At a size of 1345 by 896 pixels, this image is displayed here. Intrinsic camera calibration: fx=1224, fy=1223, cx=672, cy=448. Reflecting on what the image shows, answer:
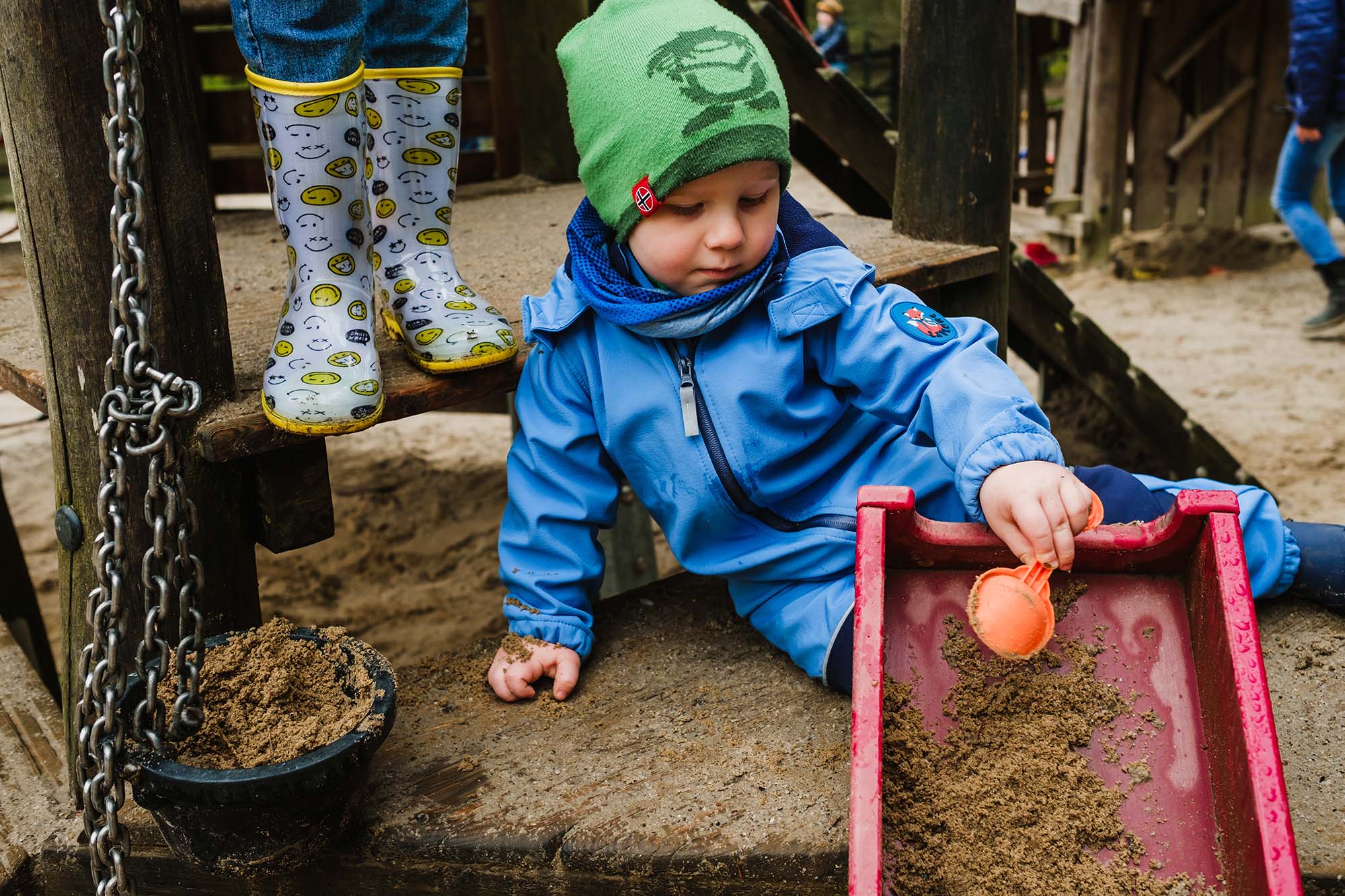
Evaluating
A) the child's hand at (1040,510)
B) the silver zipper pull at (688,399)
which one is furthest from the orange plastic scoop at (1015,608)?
the silver zipper pull at (688,399)

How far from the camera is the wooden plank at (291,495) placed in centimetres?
189

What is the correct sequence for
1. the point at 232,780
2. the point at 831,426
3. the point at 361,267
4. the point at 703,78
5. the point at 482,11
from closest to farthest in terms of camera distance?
the point at 232,780 < the point at 703,78 < the point at 361,267 < the point at 831,426 < the point at 482,11

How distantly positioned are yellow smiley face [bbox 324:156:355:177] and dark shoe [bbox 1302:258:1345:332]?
545 centimetres

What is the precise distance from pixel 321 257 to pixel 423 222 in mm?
271

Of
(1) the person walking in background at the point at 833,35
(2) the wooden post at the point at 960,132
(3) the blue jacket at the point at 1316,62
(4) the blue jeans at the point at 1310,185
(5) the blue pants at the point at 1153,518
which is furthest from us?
(1) the person walking in background at the point at 833,35

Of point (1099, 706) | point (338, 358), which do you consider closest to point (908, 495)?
point (1099, 706)

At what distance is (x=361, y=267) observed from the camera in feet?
6.23

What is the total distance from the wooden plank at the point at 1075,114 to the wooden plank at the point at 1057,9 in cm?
6

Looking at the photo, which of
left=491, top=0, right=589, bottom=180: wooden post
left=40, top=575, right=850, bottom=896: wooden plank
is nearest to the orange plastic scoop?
left=40, top=575, right=850, bottom=896: wooden plank

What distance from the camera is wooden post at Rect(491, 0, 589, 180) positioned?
4001 millimetres

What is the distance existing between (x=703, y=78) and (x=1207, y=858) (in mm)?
1222

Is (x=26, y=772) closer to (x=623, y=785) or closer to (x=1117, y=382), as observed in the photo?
(x=623, y=785)

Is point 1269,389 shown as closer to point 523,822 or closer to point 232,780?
point 523,822

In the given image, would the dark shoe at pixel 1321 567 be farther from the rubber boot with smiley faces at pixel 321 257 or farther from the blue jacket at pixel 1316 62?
the blue jacket at pixel 1316 62
